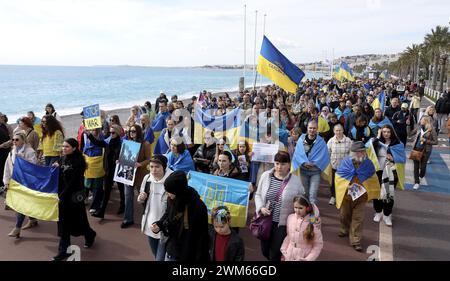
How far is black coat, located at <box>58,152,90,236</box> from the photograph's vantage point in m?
5.13

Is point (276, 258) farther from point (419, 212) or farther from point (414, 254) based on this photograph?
point (419, 212)

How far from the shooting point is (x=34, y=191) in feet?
18.8

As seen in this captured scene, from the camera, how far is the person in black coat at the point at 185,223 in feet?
11.3


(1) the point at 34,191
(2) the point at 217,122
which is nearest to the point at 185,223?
(1) the point at 34,191

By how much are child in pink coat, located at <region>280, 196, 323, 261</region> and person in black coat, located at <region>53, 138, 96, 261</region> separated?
2.92 m

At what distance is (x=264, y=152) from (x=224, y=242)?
8.10ft

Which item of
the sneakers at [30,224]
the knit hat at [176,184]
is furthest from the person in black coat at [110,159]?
the knit hat at [176,184]

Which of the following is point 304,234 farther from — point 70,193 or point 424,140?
point 424,140

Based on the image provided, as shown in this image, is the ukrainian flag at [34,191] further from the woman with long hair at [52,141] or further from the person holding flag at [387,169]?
the person holding flag at [387,169]

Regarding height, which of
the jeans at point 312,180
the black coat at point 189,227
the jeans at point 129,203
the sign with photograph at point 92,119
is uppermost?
the sign with photograph at point 92,119

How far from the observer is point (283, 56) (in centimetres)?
1227

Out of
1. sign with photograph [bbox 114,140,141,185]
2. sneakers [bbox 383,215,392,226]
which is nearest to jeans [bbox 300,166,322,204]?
sneakers [bbox 383,215,392,226]

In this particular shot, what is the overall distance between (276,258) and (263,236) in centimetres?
28

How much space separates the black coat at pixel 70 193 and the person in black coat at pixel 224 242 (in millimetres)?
2243
